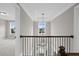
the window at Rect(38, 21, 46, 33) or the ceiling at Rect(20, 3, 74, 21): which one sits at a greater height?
the ceiling at Rect(20, 3, 74, 21)

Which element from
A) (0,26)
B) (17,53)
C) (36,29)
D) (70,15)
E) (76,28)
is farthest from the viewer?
(36,29)

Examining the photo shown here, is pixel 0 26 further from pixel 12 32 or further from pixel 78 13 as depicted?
pixel 78 13

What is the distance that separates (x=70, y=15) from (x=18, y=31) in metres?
2.24

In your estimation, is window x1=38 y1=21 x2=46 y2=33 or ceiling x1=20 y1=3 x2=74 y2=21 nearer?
ceiling x1=20 y1=3 x2=74 y2=21

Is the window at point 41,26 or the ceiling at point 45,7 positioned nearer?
the ceiling at point 45,7

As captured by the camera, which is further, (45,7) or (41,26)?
(41,26)

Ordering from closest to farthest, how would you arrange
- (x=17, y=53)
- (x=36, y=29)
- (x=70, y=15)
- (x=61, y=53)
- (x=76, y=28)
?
(x=61, y=53), (x=17, y=53), (x=76, y=28), (x=70, y=15), (x=36, y=29)

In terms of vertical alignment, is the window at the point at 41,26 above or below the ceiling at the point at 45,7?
below

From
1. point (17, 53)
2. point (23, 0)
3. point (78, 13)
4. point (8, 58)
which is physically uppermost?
point (78, 13)

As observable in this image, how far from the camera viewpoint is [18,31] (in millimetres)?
3922

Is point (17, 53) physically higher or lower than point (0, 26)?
lower

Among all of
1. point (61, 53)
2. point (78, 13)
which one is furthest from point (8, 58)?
point (78, 13)

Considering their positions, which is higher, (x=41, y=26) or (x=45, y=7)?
(x=45, y=7)

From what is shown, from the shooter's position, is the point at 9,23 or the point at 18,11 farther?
the point at 9,23
